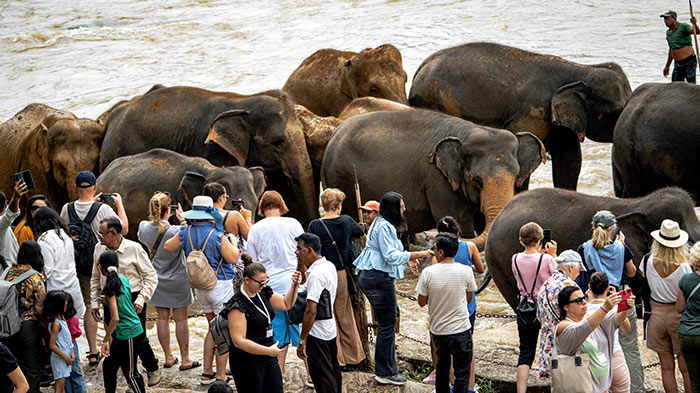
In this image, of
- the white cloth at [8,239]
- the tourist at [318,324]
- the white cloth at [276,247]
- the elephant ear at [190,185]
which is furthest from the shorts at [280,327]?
the elephant ear at [190,185]

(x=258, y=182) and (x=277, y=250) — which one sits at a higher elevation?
(x=277, y=250)

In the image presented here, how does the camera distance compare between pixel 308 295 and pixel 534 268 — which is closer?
pixel 308 295

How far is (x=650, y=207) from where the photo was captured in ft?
27.7

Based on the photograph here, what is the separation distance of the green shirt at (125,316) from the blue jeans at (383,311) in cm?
178

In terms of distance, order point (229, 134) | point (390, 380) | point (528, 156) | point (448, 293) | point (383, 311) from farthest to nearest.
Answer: point (229, 134)
point (528, 156)
point (390, 380)
point (383, 311)
point (448, 293)

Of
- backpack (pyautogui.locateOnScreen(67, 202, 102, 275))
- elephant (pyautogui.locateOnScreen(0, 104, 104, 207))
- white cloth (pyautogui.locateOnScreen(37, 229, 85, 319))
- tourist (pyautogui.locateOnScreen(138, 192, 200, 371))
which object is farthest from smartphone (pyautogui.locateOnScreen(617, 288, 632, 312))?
elephant (pyautogui.locateOnScreen(0, 104, 104, 207))

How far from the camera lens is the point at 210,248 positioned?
764 cm

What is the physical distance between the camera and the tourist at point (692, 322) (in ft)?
21.9

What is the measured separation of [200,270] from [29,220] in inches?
71.2

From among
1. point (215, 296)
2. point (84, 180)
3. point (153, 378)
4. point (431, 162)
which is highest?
point (84, 180)

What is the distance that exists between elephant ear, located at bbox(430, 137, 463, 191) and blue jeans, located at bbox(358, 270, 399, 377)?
4.79m

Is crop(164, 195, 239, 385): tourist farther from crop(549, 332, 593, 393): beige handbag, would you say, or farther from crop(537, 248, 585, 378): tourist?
crop(549, 332, 593, 393): beige handbag

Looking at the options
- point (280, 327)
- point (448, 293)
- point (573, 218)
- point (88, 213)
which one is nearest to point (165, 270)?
point (88, 213)

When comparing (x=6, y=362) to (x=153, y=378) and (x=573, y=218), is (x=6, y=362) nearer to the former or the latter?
(x=153, y=378)
